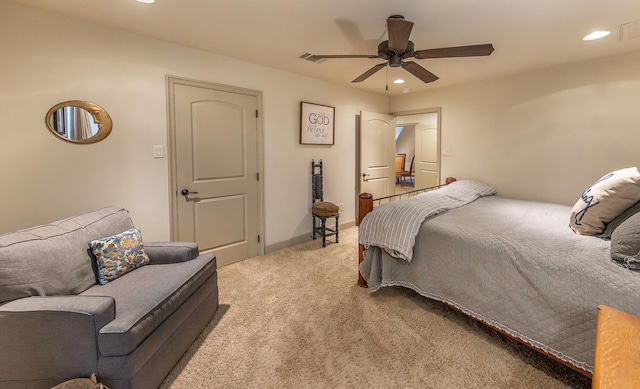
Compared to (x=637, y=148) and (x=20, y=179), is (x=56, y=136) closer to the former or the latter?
(x=20, y=179)

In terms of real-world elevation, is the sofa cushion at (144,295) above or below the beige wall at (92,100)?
below

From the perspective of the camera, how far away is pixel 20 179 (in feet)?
6.97

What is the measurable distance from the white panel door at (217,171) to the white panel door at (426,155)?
13.9ft

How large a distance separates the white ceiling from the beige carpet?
2.33 meters

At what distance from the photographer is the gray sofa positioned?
1323 mm

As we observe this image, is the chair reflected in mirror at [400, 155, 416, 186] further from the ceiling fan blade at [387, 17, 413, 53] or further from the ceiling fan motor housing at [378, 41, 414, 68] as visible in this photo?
the ceiling fan blade at [387, 17, 413, 53]

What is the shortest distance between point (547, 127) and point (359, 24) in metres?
2.77

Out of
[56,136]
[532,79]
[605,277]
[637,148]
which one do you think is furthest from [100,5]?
[637,148]

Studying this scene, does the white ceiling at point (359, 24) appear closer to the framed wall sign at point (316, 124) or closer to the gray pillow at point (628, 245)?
the framed wall sign at point (316, 124)

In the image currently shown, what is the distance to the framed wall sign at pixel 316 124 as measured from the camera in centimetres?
382

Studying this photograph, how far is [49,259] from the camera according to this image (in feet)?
5.12

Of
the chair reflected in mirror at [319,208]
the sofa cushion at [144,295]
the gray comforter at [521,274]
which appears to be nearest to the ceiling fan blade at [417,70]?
the gray comforter at [521,274]

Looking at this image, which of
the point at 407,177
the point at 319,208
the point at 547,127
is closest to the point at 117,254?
the point at 319,208

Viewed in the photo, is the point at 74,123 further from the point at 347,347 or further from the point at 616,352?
the point at 616,352
